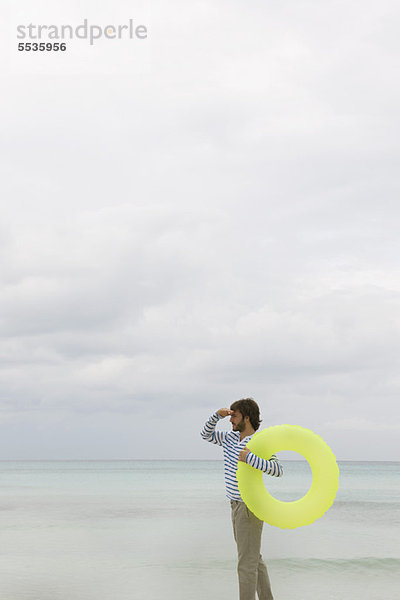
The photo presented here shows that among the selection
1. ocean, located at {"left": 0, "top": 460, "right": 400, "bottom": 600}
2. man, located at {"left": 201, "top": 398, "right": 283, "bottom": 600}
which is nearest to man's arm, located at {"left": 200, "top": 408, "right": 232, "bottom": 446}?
man, located at {"left": 201, "top": 398, "right": 283, "bottom": 600}

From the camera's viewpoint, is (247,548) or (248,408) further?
(248,408)

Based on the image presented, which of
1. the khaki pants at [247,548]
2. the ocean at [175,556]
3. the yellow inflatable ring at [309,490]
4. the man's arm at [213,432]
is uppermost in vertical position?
the man's arm at [213,432]

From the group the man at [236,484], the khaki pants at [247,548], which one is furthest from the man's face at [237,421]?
the khaki pants at [247,548]

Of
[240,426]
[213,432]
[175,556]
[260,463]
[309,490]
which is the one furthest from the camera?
[175,556]

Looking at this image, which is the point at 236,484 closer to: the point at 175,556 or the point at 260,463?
the point at 260,463

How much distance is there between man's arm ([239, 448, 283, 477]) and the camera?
394cm

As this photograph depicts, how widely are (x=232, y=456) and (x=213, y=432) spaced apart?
0.22 m

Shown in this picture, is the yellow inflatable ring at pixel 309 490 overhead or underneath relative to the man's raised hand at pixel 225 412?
underneath

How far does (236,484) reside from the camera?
4.08 metres

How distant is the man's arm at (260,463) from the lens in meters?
3.94

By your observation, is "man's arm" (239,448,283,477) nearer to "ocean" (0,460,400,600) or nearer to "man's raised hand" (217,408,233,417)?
"man's raised hand" (217,408,233,417)

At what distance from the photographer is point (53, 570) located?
24.7 feet

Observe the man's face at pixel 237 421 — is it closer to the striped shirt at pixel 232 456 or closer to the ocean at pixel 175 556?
the striped shirt at pixel 232 456

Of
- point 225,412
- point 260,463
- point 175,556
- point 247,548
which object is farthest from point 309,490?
point 175,556
